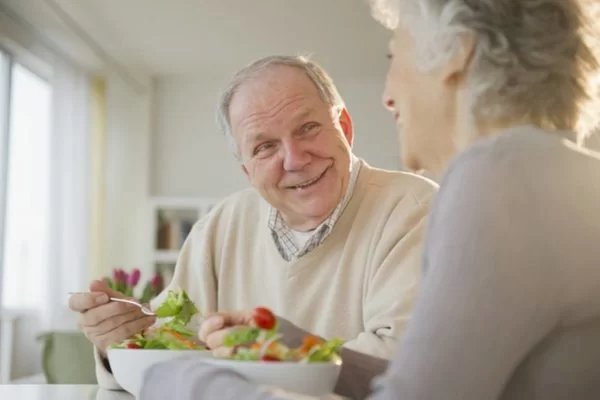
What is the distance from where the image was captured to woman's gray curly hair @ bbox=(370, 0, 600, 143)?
0.91 metres

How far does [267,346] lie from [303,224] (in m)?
0.81

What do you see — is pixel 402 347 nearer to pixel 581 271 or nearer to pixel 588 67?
pixel 581 271

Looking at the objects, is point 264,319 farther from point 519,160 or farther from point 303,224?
point 303,224

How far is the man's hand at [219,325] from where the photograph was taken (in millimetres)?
919

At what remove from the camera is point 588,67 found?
36.8 inches

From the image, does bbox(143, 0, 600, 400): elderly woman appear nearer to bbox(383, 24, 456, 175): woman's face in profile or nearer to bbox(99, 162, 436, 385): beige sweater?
bbox(383, 24, 456, 175): woman's face in profile

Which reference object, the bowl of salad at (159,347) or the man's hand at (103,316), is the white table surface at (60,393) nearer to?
the man's hand at (103,316)

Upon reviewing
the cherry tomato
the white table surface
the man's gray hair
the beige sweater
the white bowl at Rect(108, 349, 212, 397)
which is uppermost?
the man's gray hair

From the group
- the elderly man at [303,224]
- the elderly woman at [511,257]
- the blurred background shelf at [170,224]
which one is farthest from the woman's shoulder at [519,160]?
the blurred background shelf at [170,224]

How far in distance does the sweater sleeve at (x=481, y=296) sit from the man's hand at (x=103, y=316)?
0.76 meters

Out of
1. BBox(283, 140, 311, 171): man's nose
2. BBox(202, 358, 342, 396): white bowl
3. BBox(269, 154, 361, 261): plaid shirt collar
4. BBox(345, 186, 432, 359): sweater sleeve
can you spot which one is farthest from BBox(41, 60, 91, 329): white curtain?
BBox(202, 358, 342, 396): white bowl

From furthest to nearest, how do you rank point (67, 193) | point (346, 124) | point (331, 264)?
1. point (67, 193)
2. point (346, 124)
3. point (331, 264)

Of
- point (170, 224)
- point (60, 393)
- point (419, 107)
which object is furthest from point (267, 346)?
point (170, 224)

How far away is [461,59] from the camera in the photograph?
939mm
